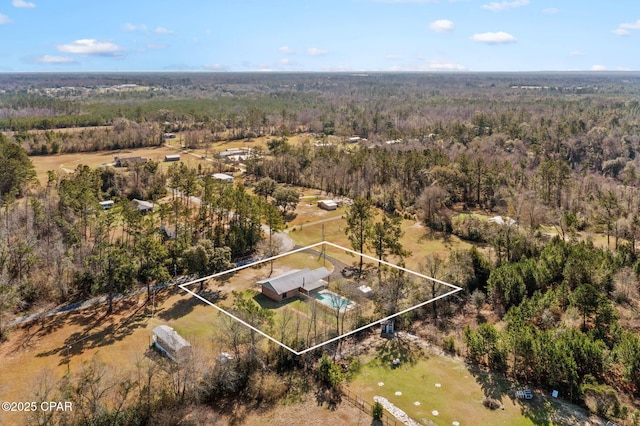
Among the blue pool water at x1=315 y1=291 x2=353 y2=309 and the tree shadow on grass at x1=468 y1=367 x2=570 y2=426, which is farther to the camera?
the tree shadow on grass at x1=468 y1=367 x2=570 y2=426

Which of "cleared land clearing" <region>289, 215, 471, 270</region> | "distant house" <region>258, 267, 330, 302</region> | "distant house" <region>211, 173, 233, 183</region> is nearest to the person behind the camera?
"distant house" <region>258, 267, 330, 302</region>

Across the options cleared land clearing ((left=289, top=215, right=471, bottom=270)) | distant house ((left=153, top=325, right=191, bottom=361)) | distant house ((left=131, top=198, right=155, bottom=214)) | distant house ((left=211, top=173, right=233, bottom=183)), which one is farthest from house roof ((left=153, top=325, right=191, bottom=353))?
distant house ((left=211, top=173, right=233, bottom=183))

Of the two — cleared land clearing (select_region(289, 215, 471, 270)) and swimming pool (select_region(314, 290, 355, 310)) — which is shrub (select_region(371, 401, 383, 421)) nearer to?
swimming pool (select_region(314, 290, 355, 310))

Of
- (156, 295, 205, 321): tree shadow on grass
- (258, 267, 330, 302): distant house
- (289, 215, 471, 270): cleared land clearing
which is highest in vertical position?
(258, 267, 330, 302): distant house

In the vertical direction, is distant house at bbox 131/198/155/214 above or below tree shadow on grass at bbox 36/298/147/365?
above

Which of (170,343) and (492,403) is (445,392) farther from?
(170,343)

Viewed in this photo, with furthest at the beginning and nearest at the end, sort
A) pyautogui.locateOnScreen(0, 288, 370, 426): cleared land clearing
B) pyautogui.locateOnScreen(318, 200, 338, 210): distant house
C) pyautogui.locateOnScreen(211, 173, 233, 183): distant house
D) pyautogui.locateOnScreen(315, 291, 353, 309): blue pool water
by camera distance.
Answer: pyautogui.locateOnScreen(211, 173, 233, 183): distant house < pyautogui.locateOnScreen(318, 200, 338, 210): distant house < pyautogui.locateOnScreen(0, 288, 370, 426): cleared land clearing < pyautogui.locateOnScreen(315, 291, 353, 309): blue pool water

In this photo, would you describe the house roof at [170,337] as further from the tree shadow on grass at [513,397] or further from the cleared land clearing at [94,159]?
the cleared land clearing at [94,159]

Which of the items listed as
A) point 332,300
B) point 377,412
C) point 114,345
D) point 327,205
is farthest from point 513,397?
point 327,205

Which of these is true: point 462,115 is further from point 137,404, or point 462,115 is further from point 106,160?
point 137,404
